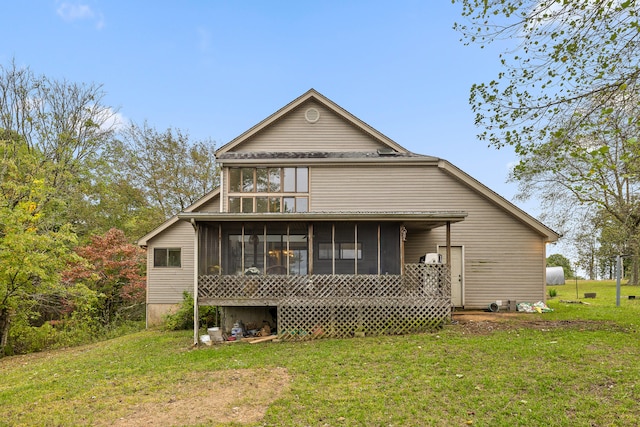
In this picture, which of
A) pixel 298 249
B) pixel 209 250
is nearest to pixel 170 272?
pixel 209 250

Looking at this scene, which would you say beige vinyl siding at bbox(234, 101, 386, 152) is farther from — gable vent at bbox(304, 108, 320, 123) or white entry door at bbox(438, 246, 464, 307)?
white entry door at bbox(438, 246, 464, 307)

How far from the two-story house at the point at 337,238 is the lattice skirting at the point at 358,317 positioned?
0.03 meters

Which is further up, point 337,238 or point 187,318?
point 337,238

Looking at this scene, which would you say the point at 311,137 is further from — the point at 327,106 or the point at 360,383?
the point at 360,383

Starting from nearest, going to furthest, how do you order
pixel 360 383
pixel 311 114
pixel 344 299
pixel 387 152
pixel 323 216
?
pixel 360 383 → pixel 323 216 → pixel 344 299 → pixel 387 152 → pixel 311 114

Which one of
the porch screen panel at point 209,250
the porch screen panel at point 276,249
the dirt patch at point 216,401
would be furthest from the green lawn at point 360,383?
the porch screen panel at point 209,250

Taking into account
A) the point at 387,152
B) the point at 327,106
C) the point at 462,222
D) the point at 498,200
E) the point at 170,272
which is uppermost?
the point at 327,106

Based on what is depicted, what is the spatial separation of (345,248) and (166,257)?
8112 mm

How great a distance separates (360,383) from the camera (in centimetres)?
662

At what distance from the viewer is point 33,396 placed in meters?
6.93

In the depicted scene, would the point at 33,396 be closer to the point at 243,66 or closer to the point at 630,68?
the point at 630,68

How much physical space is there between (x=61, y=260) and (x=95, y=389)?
9428 mm

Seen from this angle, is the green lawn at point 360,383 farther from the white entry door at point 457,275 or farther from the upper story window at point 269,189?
the upper story window at point 269,189

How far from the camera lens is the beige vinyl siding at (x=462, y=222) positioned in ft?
45.2
